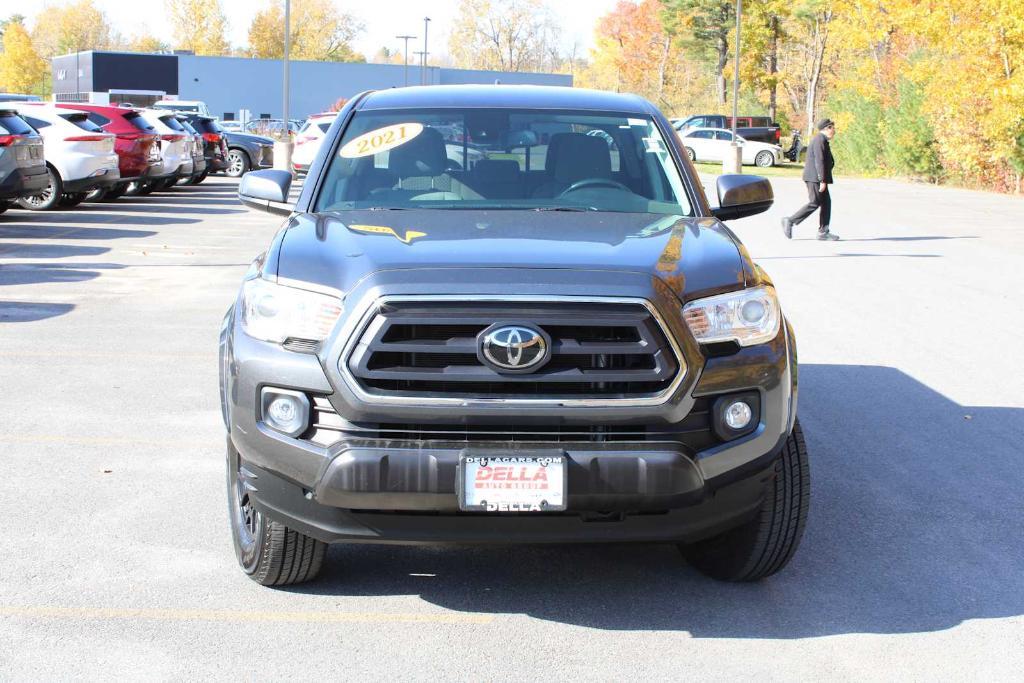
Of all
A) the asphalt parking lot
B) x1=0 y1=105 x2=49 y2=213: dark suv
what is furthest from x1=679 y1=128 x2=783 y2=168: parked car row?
the asphalt parking lot

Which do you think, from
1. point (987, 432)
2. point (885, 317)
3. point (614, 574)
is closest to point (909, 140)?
point (885, 317)

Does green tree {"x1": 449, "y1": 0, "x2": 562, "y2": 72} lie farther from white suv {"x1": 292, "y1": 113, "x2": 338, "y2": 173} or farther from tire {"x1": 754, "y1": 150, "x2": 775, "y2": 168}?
white suv {"x1": 292, "y1": 113, "x2": 338, "y2": 173}

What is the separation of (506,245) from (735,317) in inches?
31.0

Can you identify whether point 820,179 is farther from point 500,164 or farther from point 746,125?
point 746,125

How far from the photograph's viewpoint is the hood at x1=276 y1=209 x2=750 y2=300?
4.18m

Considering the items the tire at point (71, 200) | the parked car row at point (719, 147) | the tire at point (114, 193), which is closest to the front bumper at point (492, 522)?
the tire at point (71, 200)

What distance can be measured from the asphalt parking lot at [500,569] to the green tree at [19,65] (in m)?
124

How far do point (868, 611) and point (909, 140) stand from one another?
36.0 metres

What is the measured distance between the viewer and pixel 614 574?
15.9 ft

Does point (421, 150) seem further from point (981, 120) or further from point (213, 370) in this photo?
point (981, 120)

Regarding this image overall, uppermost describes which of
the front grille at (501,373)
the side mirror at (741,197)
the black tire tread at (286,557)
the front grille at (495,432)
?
the side mirror at (741,197)

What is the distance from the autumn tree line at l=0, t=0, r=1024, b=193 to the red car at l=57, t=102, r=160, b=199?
1913 centimetres

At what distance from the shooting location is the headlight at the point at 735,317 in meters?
4.12

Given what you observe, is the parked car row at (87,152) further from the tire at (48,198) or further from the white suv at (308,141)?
the white suv at (308,141)
